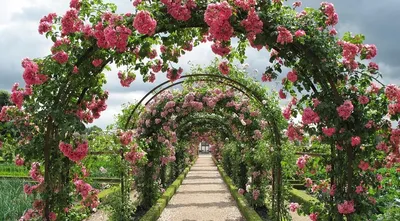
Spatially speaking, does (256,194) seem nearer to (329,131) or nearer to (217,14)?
(329,131)

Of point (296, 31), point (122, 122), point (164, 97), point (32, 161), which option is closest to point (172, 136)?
point (164, 97)

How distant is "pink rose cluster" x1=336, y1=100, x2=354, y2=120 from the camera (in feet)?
11.8

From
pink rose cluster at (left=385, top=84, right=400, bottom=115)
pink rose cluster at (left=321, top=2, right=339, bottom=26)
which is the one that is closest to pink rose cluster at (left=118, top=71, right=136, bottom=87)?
pink rose cluster at (left=321, top=2, right=339, bottom=26)

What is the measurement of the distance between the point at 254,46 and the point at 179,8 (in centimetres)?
80

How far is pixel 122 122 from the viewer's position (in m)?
8.14

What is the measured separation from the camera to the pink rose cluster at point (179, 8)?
378cm

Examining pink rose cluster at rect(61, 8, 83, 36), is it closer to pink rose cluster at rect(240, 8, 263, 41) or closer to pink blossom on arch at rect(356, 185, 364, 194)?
pink rose cluster at rect(240, 8, 263, 41)

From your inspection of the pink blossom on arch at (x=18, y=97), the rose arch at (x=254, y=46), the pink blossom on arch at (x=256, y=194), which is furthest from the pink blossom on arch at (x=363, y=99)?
the pink blossom on arch at (x=256, y=194)

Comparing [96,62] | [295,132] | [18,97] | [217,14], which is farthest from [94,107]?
[295,132]

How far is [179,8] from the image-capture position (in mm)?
3773

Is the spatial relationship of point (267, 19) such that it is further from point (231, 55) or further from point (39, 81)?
point (39, 81)

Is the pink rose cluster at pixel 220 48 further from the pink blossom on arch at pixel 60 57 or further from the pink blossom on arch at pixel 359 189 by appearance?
the pink blossom on arch at pixel 359 189

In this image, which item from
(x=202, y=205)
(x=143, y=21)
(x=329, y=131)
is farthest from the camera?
(x=202, y=205)

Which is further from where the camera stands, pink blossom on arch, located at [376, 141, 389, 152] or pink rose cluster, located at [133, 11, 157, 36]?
pink blossom on arch, located at [376, 141, 389, 152]
